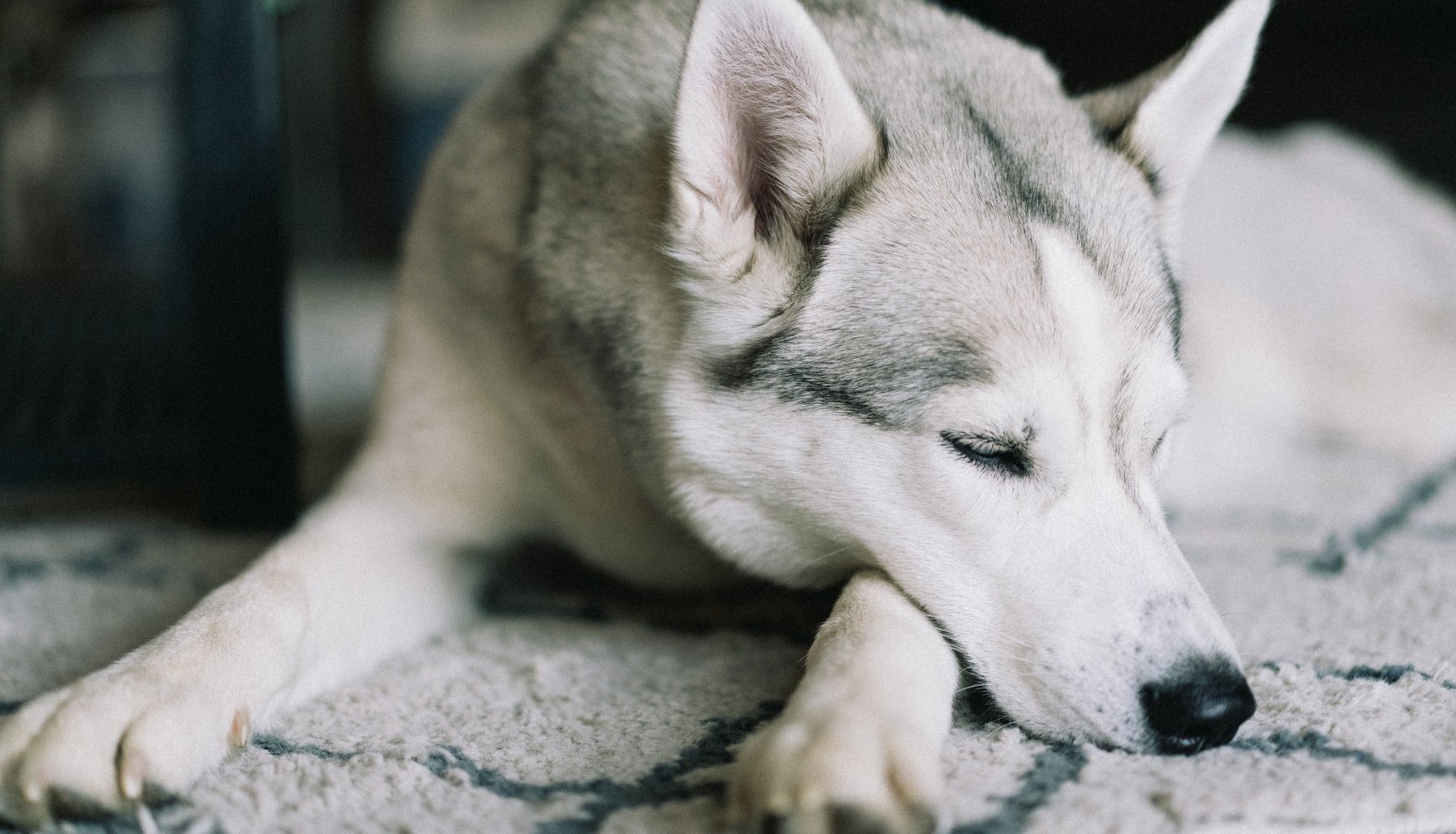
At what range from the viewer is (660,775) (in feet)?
2.80

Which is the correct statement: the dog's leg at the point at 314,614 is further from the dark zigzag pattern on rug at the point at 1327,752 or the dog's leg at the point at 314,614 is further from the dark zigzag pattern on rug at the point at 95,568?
the dark zigzag pattern on rug at the point at 1327,752

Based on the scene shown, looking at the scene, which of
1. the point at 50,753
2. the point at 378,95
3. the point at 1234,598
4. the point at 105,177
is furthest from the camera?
the point at 378,95

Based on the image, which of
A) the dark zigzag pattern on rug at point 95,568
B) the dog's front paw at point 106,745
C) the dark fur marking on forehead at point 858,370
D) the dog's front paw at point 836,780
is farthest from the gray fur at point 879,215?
the dark zigzag pattern on rug at point 95,568

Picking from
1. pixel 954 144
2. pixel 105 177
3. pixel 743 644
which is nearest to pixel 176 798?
pixel 743 644

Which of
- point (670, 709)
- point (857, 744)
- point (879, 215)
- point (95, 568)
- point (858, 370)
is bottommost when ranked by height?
point (95, 568)

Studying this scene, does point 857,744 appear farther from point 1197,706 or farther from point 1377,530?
point 1377,530

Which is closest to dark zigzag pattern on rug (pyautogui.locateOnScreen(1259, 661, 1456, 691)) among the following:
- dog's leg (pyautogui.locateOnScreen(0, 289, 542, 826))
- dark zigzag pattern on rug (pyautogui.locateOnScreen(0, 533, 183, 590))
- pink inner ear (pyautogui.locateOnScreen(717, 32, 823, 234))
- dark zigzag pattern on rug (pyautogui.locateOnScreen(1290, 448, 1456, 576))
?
dark zigzag pattern on rug (pyautogui.locateOnScreen(1290, 448, 1456, 576))

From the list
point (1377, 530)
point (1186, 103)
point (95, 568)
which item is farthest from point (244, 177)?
point (1377, 530)

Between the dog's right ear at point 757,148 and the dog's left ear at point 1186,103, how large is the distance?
1.17ft

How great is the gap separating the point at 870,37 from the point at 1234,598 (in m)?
0.79

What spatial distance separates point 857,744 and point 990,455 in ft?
1.22

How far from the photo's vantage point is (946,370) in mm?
995

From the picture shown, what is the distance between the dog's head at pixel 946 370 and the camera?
3.05ft

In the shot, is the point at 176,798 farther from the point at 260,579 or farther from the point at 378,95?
the point at 378,95
